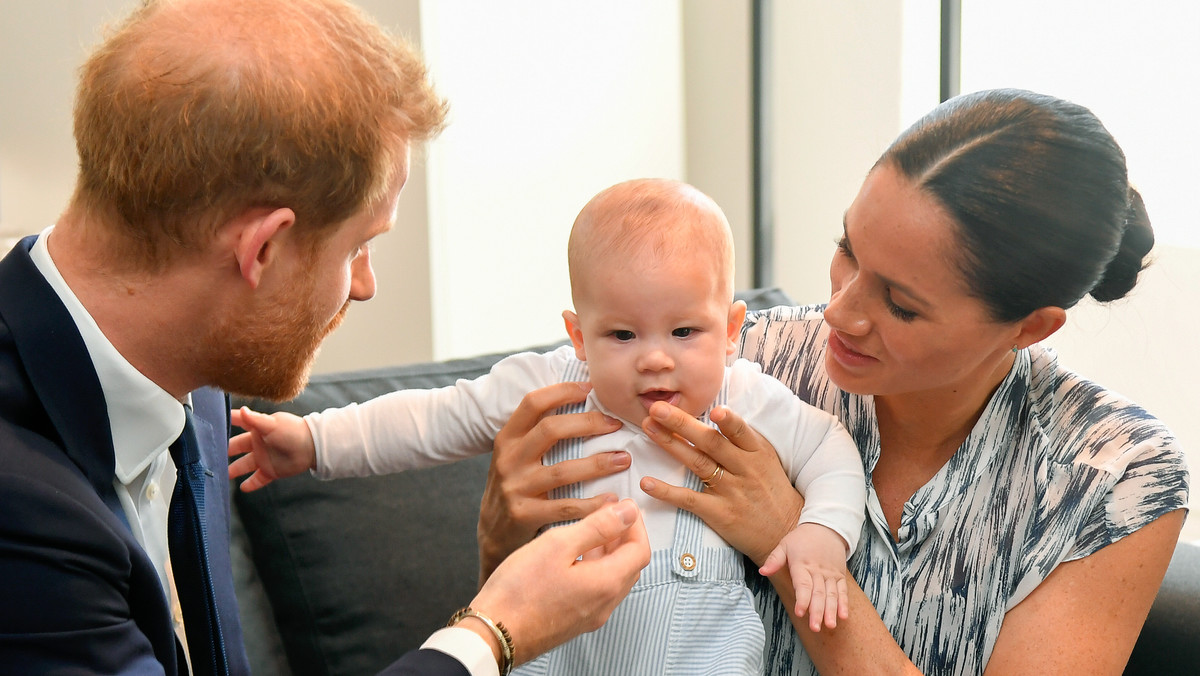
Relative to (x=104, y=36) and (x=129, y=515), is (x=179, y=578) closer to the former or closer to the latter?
(x=129, y=515)

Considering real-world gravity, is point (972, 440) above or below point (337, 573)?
above

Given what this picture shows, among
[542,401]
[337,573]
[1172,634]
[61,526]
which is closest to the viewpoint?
[61,526]

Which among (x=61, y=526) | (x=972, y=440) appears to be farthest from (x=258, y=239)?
(x=972, y=440)

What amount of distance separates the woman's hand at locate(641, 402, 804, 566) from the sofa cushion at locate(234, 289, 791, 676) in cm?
61

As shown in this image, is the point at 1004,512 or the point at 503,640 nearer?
the point at 503,640

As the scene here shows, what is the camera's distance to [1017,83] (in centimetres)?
316

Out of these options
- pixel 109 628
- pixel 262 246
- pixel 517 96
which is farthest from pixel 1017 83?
pixel 109 628

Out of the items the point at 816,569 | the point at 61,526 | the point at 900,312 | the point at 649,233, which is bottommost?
the point at 816,569

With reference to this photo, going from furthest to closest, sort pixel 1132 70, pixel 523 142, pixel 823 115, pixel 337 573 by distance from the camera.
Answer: pixel 823 115, pixel 523 142, pixel 1132 70, pixel 337 573

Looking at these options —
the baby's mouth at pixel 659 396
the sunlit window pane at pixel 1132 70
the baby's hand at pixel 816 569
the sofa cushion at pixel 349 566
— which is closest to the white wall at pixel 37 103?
the sofa cushion at pixel 349 566

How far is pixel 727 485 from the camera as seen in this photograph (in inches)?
56.8

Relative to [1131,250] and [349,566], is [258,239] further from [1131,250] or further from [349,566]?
[1131,250]

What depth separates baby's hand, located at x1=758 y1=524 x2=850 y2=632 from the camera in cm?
134

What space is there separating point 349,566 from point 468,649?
707 mm
